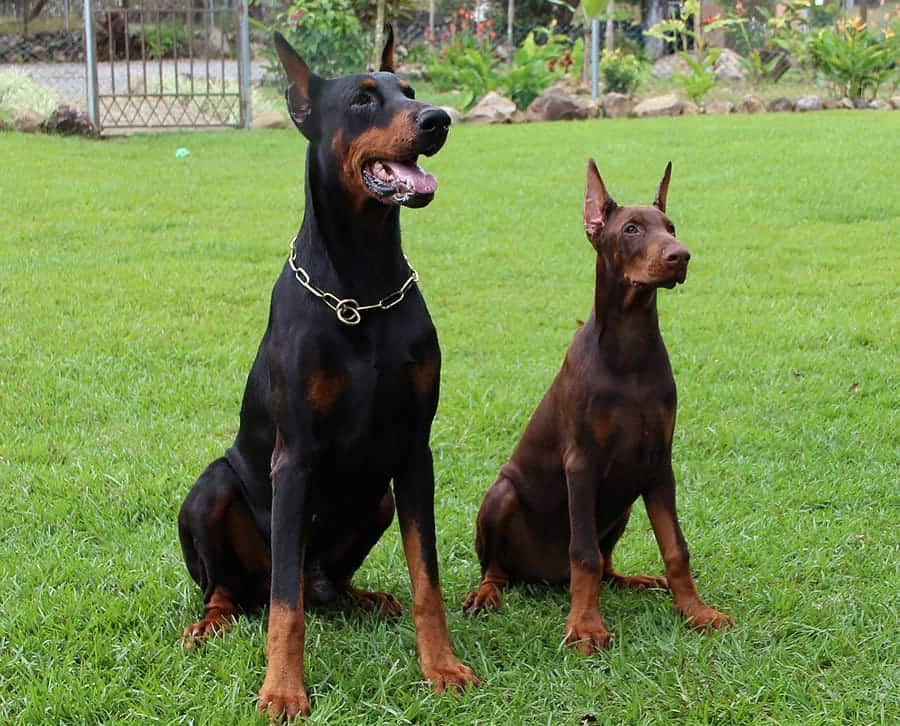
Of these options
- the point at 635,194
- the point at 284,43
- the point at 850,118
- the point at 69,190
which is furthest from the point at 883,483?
the point at 850,118

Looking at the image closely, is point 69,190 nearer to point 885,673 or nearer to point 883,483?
point 883,483

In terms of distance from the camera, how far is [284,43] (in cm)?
324

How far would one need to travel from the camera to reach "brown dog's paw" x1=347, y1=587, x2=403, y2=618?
3.83 meters

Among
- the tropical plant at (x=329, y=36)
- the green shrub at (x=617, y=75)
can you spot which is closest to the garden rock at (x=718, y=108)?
the green shrub at (x=617, y=75)

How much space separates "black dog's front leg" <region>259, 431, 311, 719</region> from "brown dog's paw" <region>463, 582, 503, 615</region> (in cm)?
82

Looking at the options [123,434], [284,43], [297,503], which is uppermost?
[284,43]

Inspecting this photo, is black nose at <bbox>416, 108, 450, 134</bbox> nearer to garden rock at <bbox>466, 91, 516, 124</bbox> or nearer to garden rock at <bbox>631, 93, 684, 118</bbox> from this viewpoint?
garden rock at <bbox>466, 91, 516, 124</bbox>

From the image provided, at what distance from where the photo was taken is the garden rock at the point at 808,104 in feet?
55.9

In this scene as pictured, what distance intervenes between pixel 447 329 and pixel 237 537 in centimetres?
369

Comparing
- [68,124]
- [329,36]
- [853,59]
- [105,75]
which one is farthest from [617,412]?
[105,75]

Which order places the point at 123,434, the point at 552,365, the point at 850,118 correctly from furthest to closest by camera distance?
the point at 850,118, the point at 552,365, the point at 123,434

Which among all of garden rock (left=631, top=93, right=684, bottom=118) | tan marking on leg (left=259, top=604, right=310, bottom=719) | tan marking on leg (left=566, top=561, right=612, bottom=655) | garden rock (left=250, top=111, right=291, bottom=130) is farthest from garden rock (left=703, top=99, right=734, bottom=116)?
tan marking on leg (left=259, top=604, right=310, bottom=719)

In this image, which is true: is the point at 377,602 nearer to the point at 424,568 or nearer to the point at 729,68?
the point at 424,568

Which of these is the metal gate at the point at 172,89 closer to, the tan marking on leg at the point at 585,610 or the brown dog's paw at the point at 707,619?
the tan marking on leg at the point at 585,610
